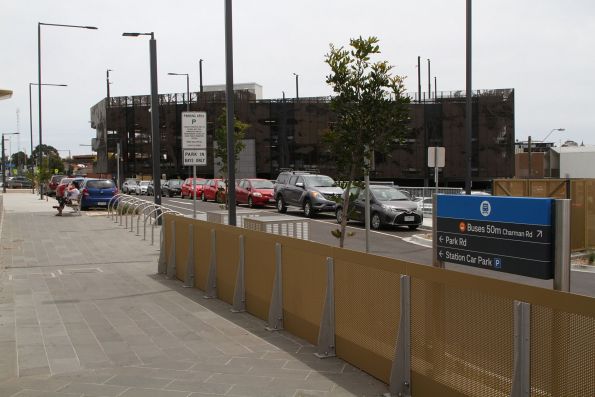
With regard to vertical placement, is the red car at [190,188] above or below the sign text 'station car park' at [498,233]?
below

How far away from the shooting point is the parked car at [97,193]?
30797mm

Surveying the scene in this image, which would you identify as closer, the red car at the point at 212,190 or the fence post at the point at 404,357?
the fence post at the point at 404,357

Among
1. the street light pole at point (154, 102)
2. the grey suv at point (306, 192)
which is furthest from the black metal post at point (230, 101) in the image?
the grey suv at point (306, 192)

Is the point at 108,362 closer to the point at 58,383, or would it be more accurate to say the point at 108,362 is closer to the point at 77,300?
the point at 58,383

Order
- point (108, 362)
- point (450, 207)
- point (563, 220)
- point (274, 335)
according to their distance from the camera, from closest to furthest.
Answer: point (563, 220)
point (108, 362)
point (450, 207)
point (274, 335)

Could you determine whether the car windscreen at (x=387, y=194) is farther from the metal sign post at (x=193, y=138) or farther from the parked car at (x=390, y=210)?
the metal sign post at (x=193, y=138)

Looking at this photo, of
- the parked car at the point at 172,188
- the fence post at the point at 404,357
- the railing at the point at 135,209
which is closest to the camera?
the fence post at the point at 404,357

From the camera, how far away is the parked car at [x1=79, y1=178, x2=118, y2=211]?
101 feet

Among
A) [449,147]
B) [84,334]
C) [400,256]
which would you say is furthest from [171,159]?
[84,334]

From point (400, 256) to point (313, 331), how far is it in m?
8.78

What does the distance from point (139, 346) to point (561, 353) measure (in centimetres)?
439

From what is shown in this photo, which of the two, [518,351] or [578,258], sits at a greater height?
[518,351]

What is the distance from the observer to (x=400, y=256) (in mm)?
14984

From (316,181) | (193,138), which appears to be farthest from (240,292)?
(316,181)
